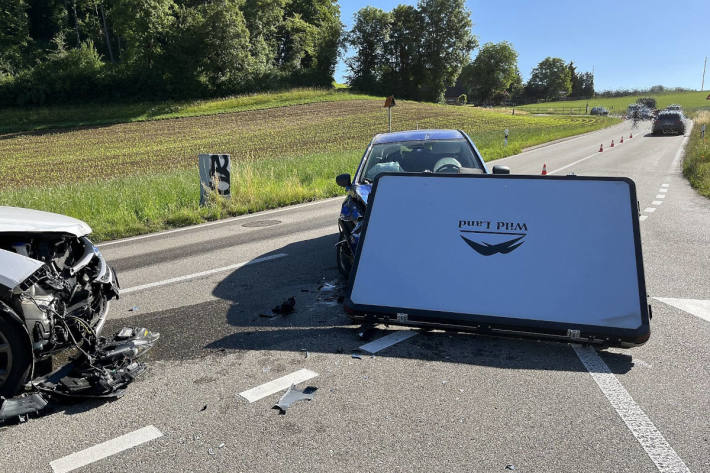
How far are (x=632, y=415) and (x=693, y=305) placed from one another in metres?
2.59

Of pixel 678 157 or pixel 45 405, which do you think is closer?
pixel 45 405

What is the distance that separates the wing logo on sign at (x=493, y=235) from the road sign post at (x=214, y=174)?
8.91 meters

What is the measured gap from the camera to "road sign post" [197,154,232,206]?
461 inches

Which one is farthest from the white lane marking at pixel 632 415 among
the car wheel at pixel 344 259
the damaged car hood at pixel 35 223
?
the damaged car hood at pixel 35 223

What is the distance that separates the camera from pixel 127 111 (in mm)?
53844

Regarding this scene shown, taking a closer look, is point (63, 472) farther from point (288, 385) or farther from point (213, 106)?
point (213, 106)

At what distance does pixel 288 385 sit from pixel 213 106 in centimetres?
5890

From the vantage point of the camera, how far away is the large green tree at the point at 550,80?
13525 centimetres

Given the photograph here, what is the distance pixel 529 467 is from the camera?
2.54m

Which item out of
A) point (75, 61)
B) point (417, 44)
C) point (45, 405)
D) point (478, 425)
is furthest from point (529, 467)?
point (417, 44)

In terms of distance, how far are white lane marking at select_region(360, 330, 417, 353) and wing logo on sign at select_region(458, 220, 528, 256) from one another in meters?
1.00

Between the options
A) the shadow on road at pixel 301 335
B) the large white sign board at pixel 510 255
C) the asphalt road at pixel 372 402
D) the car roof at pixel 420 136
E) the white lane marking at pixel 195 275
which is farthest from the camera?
the car roof at pixel 420 136

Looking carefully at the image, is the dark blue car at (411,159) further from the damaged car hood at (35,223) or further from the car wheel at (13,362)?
the car wheel at (13,362)

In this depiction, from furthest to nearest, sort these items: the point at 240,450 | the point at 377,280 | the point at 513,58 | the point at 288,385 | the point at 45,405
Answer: the point at 513,58, the point at 377,280, the point at 288,385, the point at 45,405, the point at 240,450
